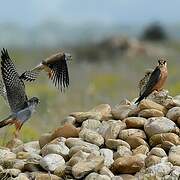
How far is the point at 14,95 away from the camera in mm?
8477

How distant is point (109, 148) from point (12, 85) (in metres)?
1.16

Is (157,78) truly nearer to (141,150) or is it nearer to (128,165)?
(141,150)

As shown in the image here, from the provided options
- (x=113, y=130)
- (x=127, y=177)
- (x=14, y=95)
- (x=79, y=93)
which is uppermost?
(x=14, y=95)

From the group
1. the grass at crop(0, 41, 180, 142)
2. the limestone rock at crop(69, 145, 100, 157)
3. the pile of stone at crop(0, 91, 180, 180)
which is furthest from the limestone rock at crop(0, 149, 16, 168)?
the grass at crop(0, 41, 180, 142)

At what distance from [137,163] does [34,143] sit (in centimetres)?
174

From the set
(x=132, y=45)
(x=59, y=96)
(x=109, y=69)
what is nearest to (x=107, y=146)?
(x=59, y=96)

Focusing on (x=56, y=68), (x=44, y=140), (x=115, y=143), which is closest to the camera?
(x=56, y=68)

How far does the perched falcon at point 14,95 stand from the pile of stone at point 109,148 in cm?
43

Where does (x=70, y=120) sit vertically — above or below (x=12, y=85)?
below

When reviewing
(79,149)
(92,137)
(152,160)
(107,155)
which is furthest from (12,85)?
(152,160)

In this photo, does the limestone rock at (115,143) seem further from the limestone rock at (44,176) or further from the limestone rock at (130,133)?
the limestone rock at (44,176)

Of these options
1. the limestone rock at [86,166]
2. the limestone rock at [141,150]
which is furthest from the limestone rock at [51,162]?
the limestone rock at [141,150]

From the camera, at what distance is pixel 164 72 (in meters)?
9.05

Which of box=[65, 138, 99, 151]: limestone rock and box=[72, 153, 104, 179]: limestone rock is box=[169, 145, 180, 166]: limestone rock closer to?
box=[72, 153, 104, 179]: limestone rock
